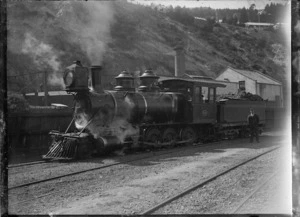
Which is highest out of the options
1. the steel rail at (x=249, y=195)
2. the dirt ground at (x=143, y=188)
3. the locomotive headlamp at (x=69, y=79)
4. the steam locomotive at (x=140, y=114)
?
the locomotive headlamp at (x=69, y=79)

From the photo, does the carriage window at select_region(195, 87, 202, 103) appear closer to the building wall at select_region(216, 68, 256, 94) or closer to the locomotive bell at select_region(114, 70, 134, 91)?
the locomotive bell at select_region(114, 70, 134, 91)

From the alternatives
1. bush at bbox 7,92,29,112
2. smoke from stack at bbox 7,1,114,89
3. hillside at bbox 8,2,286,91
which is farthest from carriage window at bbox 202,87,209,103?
bush at bbox 7,92,29,112

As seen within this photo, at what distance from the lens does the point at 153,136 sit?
1347 centimetres

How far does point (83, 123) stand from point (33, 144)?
2.44m

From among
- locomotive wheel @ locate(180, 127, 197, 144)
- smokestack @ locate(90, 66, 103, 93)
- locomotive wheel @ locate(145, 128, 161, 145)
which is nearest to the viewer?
smokestack @ locate(90, 66, 103, 93)

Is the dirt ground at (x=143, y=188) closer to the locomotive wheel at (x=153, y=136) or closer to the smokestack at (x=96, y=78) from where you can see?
the locomotive wheel at (x=153, y=136)

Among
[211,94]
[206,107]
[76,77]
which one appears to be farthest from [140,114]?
[211,94]

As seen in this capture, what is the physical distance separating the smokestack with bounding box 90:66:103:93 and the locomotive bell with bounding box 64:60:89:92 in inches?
28.7

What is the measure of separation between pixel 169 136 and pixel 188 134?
4.50 feet

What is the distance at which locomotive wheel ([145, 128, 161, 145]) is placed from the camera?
43.1 ft

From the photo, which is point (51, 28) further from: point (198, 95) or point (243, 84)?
point (243, 84)

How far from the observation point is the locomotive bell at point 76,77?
1075cm

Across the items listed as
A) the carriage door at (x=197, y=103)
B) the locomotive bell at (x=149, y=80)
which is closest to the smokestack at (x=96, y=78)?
the locomotive bell at (x=149, y=80)

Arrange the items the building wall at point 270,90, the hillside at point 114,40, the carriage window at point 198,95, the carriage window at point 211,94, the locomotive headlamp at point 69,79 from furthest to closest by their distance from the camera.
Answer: the carriage window at point 211,94, the building wall at point 270,90, the carriage window at point 198,95, the locomotive headlamp at point 69,79, the hillside at point 114,40
